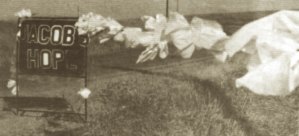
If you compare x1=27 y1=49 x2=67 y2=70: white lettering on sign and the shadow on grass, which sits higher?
x1=27 y1=49 x2=67 y2=70: white lettering on sign

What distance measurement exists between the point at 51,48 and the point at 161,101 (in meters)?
0.58

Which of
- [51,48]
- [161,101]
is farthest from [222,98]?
[51,48]

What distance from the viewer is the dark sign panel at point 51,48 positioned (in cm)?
232

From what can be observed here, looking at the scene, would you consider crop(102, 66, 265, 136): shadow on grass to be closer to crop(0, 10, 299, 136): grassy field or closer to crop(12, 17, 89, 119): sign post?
crop(0, 10, 299, 136): grassy field

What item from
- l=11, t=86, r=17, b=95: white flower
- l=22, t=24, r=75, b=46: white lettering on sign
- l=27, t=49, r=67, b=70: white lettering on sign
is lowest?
l=11, t=86, r=17, b=95: white flower

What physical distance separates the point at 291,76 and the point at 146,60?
0.64 metres

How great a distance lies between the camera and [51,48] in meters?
2.34

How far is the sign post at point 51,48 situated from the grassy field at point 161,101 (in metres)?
0.04

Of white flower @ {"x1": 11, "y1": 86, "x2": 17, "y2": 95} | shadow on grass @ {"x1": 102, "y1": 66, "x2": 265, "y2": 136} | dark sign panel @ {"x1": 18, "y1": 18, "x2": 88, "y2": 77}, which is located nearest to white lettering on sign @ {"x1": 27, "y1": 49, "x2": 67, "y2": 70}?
dark sign panel @ {"x1": 18, "y1": 18, "x2": 88, "y2": 77}

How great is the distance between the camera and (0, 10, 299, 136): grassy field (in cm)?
218

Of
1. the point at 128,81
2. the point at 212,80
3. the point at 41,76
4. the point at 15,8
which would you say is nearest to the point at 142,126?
the point at 128,81

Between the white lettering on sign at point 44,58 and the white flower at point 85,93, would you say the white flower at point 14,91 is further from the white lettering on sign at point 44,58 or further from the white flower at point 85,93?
the white flower at point 85,93

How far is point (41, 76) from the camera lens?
A: 2371 mm

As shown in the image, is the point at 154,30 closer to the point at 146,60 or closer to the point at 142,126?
the point at 146,60
